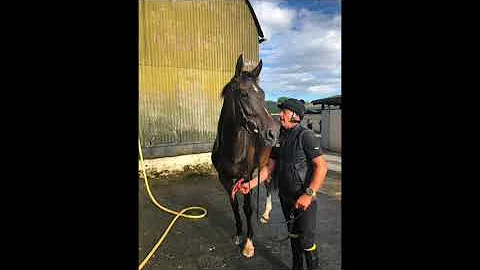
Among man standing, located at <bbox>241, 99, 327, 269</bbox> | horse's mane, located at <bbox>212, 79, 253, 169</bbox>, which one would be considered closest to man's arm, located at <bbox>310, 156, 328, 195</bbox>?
man standing, located at <bbox>241, 99, 327, 269</bbox>

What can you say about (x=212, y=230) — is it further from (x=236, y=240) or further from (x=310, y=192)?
(x=310, y=192)

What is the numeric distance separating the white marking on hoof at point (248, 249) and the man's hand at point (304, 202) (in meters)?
0.50

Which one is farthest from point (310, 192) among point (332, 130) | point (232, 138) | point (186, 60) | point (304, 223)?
point (186, 60)

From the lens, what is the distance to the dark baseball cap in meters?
1.52

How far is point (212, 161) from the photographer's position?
1982mm

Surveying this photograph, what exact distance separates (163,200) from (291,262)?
101cm

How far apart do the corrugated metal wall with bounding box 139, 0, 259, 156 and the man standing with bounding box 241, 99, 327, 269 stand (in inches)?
21.4

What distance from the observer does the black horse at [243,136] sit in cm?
158

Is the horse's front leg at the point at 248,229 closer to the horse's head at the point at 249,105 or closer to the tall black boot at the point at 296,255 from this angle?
the tall black boot at the point at 296,255

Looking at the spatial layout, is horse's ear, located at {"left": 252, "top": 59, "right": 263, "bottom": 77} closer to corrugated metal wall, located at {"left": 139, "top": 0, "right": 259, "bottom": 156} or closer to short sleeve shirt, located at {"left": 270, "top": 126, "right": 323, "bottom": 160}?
corrugated metal wall, located at {"left": 139, "top": 0, "right": 259, "bottom": 156}

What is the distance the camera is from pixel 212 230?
1.97 meters

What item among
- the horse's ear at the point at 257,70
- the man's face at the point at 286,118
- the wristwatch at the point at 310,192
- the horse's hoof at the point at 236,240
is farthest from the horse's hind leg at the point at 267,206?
the horse's ear at the point at 257,70
